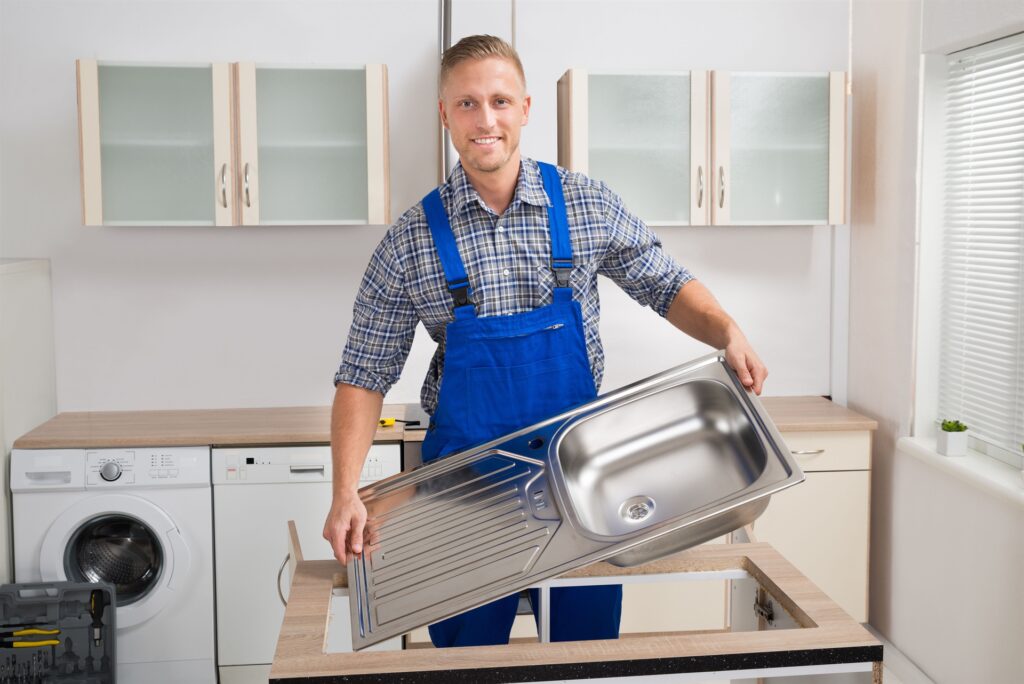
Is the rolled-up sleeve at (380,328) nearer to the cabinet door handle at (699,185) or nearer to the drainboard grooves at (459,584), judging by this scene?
the drainboard grooves at (459,584)

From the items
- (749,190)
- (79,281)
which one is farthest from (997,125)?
(79,281)

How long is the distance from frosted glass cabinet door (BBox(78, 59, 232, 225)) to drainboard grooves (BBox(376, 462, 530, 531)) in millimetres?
1861

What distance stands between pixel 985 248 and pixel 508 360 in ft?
5.71

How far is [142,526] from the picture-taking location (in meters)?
3.21

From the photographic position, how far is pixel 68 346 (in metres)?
3.60

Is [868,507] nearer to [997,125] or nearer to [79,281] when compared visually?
[997,125]

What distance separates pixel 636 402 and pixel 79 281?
2.56 m

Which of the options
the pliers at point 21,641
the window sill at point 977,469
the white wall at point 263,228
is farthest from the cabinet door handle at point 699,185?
the pliers at point 21,641

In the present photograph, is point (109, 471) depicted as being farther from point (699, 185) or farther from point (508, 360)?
point (699, 185)

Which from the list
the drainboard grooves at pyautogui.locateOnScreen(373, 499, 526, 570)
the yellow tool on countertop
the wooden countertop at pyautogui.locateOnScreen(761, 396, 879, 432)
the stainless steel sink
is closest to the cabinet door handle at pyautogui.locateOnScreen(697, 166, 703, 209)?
the wooden countertop at pyautogui.locateOnScreen(761, 396, 879, 432)

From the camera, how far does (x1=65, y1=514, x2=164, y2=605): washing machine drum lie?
10.5 ft

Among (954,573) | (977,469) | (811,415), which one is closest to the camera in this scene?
(977,469)

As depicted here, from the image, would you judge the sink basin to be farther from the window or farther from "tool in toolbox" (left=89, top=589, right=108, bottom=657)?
"tool in toolbox" (left=89, top=589, right=108, bottom=657)

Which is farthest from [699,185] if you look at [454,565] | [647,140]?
[454,565]
